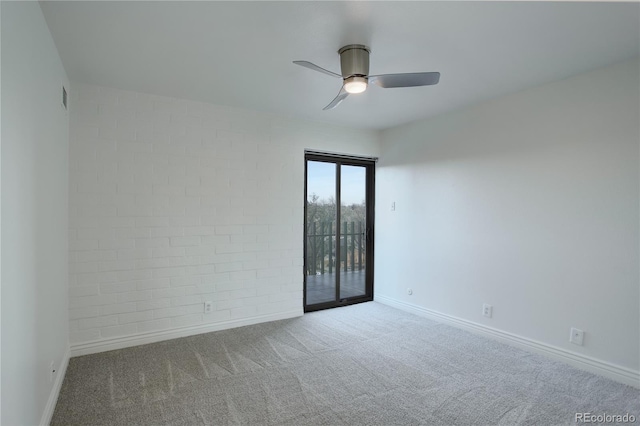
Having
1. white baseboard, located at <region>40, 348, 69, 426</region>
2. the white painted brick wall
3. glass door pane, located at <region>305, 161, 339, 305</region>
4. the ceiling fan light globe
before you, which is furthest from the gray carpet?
the ceiling fan light globe

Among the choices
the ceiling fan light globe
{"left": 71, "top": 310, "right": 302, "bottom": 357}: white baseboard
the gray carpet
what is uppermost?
the ceiling fan light globe

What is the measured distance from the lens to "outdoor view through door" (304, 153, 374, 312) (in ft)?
14.8

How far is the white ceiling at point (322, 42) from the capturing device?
1926 millimetres

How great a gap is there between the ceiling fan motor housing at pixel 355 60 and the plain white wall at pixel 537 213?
1881mm

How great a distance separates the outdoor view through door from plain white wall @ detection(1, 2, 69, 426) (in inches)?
107

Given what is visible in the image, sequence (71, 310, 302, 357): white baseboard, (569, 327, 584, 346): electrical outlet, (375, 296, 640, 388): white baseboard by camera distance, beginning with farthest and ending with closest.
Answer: (71, 310, 302, 357): white baseboard, (569, 327, 584, 346): electrical outlet, (375, 296, 640, 388): white baseboard

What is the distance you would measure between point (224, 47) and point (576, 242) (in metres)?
3.28

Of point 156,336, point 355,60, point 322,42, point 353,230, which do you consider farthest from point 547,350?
point 156,336

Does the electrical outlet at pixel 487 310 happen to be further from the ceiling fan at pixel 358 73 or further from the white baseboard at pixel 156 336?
the ceiling fan at pixel 358 73

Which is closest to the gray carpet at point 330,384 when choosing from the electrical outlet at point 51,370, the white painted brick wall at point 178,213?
the electrical outlet at point 51,370

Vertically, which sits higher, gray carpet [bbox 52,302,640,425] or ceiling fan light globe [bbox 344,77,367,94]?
ceiling fan light globe [bbox 344,77,367,94]

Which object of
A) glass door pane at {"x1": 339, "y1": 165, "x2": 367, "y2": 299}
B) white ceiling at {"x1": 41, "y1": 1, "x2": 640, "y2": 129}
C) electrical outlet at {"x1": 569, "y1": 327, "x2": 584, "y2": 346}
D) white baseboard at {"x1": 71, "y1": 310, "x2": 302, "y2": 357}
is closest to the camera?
white ceiling at {"x1": 41, "y1": 1, "x2": 640, "y2": 129}

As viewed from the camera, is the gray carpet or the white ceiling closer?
the white ceiling

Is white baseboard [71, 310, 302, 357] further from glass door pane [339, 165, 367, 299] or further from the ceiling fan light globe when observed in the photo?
the ceiling fan light globe
